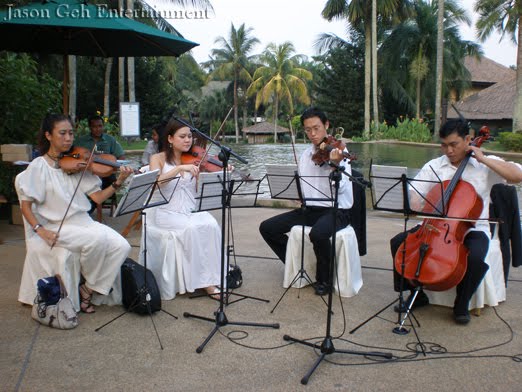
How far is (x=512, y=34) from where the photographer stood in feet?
92.9

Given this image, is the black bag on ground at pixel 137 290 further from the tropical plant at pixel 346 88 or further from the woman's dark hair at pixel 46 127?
the tropical plant at pixel 346 88

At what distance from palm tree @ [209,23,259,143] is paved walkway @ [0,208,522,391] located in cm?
4852

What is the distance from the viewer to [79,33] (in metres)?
6.38

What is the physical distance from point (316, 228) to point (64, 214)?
2.04 m

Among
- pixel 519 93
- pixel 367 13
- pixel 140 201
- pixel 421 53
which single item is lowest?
pixel 140 201

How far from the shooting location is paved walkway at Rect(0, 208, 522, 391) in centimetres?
319

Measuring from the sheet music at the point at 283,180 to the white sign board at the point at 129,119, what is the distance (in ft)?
25.2

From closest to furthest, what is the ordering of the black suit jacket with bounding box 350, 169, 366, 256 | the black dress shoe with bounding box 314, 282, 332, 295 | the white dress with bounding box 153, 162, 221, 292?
the white dress with bounding box 153, 162, 221, 292, the black dress shoe with bounding box 314, 282, 332, 295, the black suit jacket with bounding box 350, 169, 366, 256

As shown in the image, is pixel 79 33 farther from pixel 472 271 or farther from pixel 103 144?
pixel 472 271

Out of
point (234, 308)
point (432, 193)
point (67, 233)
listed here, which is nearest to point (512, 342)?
point (432, 193)

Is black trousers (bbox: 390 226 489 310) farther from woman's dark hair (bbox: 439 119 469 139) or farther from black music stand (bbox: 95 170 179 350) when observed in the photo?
black music stand (bbox: 95 170 179 350)

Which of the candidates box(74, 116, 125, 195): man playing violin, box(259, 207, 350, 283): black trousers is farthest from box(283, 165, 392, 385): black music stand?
box(74, 116, 125, 195): man playing violin

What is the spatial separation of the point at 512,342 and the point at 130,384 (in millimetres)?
2496

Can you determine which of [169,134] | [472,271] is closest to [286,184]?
[169,134]
